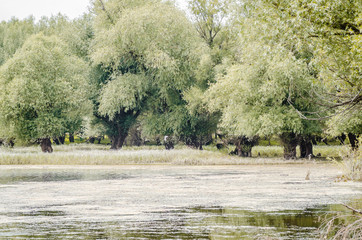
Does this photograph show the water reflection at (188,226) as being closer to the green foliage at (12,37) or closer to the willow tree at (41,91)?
the willow tree at (41,91)

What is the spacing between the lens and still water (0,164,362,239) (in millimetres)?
12328

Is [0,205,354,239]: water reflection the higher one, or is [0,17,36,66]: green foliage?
[0,17,36,66]: green foliage

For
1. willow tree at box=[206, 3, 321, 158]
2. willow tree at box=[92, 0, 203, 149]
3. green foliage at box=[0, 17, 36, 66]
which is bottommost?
willow tree at box=[206, 3, 321, 158]

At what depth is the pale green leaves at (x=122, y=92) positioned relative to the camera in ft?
156

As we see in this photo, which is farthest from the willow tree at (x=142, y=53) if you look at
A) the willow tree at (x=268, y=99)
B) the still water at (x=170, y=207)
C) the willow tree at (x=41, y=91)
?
the still water at (x=170, y=207)

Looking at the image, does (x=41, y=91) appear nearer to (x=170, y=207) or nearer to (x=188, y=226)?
(x=170, y=207)

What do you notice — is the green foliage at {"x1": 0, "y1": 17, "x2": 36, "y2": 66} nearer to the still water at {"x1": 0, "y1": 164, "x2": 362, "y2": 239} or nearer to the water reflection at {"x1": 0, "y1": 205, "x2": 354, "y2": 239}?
the still water at {"x1": 0, "y1": 164, "x2": 362, "y2": 239}

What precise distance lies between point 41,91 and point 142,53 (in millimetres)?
9437

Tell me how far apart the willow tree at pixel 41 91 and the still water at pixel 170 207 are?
21146 mm

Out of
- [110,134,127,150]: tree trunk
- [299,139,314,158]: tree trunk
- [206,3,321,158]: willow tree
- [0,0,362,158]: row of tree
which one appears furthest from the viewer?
[110,134,127,150]: tree trunk

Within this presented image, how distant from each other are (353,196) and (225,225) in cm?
684

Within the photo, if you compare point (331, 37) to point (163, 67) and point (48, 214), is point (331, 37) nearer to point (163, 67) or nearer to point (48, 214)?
point (48, 214)

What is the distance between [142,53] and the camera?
48906 millimetres

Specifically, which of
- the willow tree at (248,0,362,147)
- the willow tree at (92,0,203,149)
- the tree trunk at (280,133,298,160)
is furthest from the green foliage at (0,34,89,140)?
the willow tree at (248,0,362,147)
